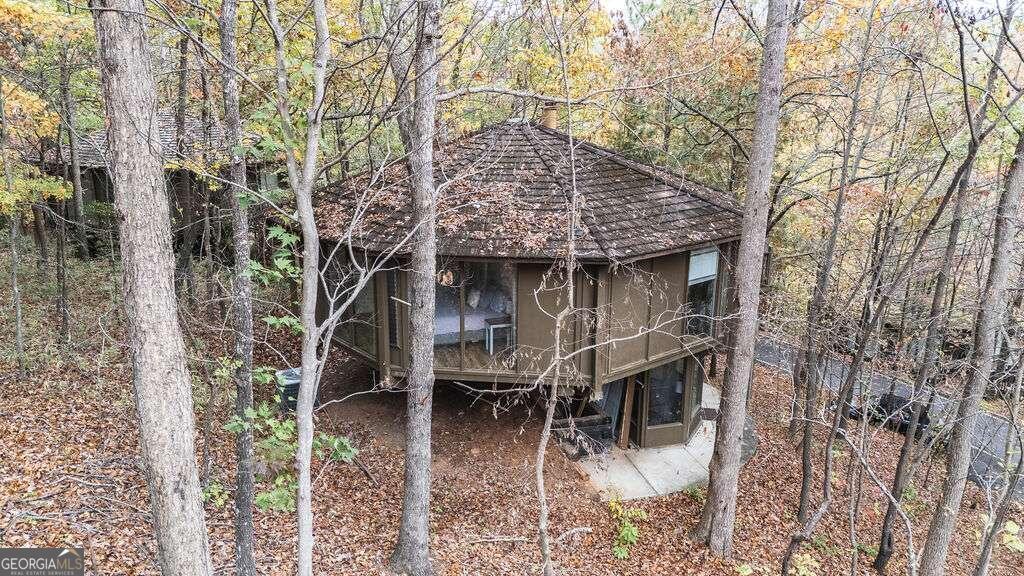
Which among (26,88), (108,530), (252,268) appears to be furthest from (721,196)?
(26,88)

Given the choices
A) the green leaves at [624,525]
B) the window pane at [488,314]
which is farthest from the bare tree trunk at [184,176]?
the green leaves at [624,525]

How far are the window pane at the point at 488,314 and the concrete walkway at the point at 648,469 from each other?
10.7ft

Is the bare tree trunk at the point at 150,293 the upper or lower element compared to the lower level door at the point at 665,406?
upper

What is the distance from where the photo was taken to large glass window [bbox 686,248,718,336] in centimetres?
1194

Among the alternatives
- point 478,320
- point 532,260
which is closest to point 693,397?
point 478,320

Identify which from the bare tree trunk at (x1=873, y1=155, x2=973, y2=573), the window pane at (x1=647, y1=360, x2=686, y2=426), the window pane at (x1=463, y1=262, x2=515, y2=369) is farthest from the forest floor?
the window pane at (x1=647, y1=360, x2=686, y2=426)

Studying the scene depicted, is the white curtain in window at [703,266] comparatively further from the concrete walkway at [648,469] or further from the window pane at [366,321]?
the window pane at [366,321]

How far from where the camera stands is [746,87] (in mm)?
16156

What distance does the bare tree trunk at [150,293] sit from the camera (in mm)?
4727

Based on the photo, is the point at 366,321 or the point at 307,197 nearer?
the point at 307,197

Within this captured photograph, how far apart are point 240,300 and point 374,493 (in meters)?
4.92

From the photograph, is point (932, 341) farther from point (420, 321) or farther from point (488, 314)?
point (420, 321)

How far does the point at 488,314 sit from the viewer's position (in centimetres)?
1070

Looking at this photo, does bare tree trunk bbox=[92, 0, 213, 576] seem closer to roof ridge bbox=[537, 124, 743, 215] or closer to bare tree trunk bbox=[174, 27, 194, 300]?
bare tree trunk bbox=[174, 27, 194, 300]
